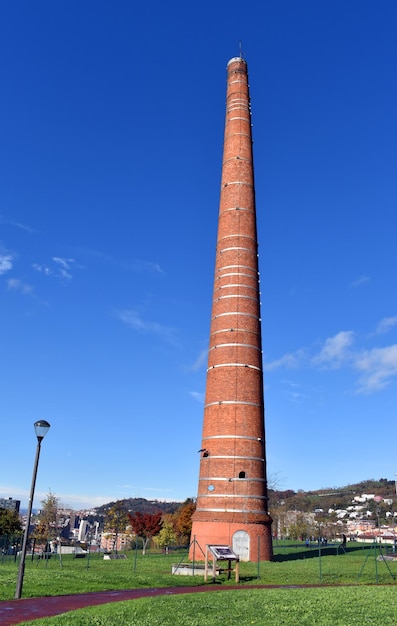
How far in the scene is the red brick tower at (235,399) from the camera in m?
27.9

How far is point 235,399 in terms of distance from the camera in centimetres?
2961

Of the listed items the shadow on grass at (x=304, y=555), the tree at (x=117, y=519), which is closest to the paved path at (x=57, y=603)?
the shadow on grass at (x=304, y=555)

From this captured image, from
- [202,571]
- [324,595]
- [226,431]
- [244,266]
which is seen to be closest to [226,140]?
[244,266]

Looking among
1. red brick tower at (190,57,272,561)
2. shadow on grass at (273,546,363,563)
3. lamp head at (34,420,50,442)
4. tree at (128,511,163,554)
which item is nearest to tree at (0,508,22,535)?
tree at (128,511,163,554)

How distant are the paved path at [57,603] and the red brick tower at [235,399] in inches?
420

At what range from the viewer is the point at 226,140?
3759cm

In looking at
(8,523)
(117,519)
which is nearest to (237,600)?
(117,519)

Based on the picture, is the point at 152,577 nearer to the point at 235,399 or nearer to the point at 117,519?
the point at 235,399

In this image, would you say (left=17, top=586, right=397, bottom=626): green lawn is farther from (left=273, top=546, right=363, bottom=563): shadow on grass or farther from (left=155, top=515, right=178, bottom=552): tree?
(left=155, top=515, right=178, bottom=552): tree

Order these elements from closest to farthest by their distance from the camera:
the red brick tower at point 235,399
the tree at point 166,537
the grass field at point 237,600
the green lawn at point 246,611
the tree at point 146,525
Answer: the green lawn at point 246,611, the grass field at point 237,600, the red brick tower at point 235,399, the tree at point 146,525, the tree at point 166,537

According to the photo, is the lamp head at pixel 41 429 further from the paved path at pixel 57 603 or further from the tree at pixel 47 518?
the tree at pixel 47 518

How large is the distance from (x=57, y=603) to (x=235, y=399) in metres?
17.2

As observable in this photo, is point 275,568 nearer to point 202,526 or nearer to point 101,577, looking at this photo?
point 202,526

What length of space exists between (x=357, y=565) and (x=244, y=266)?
698 inches
